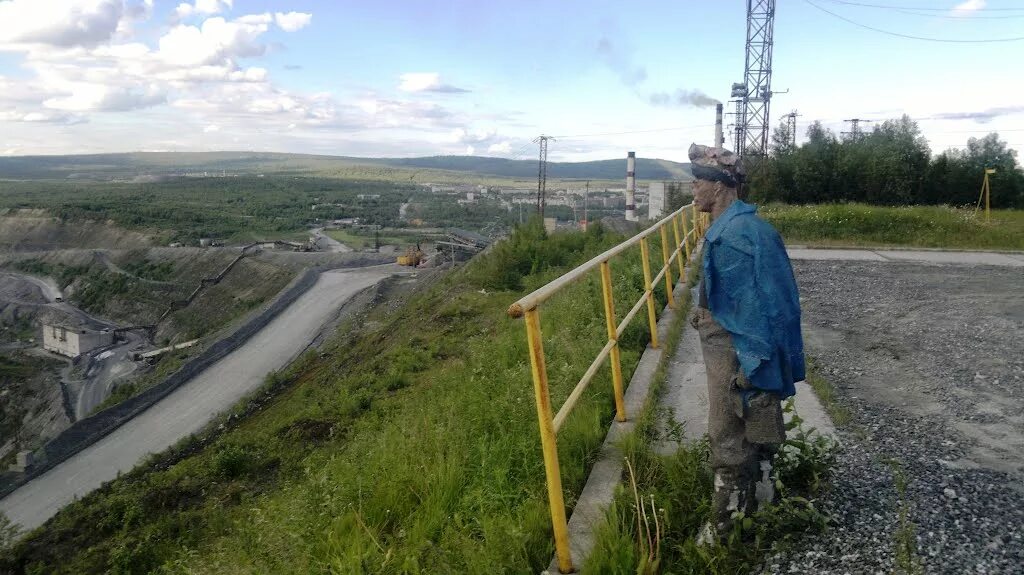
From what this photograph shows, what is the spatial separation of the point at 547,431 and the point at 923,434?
3.01 m

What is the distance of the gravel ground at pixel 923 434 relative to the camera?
3127mm

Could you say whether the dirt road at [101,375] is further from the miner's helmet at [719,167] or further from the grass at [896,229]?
the miner's helmet at [719,167]

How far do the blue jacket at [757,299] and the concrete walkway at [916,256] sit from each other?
1156cm

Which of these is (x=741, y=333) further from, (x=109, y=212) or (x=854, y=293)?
(x=109, y=212)

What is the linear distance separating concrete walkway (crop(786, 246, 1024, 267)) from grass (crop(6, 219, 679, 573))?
427cm

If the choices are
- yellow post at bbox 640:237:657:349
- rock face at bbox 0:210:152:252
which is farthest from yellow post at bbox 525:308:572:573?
rock face at bbox 0:210:152:252

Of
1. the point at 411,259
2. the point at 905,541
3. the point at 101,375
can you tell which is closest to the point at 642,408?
the point at 905,541

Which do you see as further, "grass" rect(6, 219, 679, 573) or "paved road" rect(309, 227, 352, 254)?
"paved road" rect(309, 227, 352, 254)

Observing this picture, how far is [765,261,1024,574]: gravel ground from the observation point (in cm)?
313

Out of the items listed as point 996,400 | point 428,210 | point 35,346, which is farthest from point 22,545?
point 428,210

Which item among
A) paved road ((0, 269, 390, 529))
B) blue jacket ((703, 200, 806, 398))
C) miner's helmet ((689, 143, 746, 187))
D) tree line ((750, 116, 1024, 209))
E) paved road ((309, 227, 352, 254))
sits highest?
tree line ((750, 116, 1024, 209))

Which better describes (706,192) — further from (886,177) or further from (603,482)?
(886,177)

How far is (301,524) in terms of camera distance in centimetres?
413

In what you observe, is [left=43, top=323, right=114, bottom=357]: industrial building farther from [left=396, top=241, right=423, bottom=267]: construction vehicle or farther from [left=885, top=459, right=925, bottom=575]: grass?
[left=885, top=459, right=925, bottom=575]: grass
